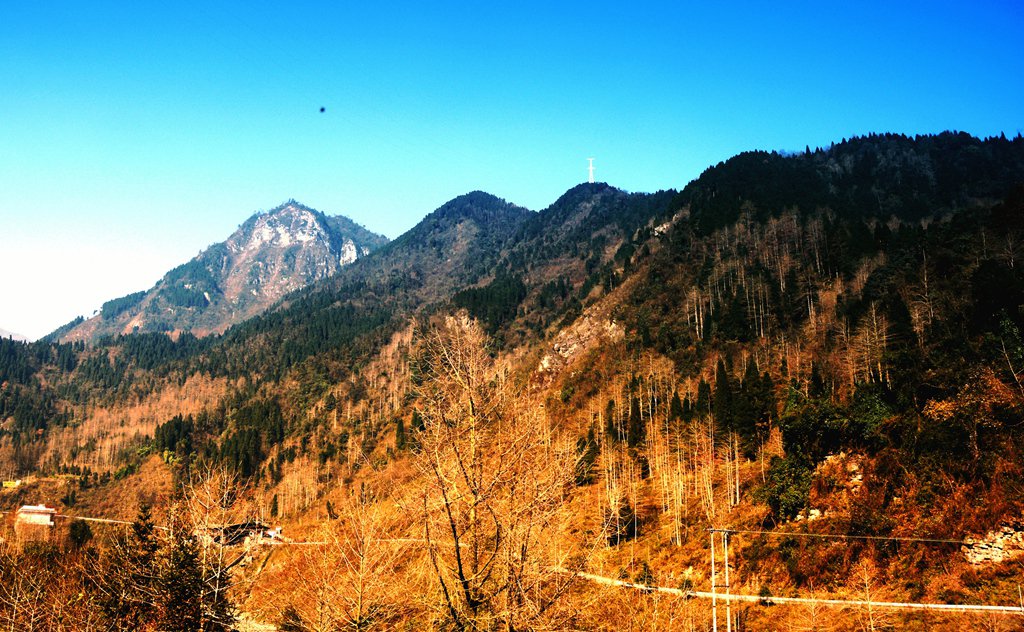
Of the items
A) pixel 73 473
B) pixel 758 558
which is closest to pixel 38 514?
pixel 73 473

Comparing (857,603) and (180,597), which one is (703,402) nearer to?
(857,603)

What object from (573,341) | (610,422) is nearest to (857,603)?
(610,422)

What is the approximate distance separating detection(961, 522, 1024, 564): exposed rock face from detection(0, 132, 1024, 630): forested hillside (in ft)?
0.52

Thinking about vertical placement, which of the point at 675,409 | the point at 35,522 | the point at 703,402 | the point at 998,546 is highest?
the point at 703,402

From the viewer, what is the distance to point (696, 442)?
209 ft

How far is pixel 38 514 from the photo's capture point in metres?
106

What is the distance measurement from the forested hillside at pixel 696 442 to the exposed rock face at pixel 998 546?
0.52ft

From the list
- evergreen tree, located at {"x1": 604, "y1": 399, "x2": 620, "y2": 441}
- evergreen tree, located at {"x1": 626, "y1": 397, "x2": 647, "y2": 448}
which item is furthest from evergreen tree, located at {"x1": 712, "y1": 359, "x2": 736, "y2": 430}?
evergreen tree, located at {"x1": 604, "y1": 399, "x2": 620, "y2": 441}

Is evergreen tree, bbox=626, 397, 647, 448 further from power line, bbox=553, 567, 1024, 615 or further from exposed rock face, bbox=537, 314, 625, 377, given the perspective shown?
exposed rock face, bbox=537, 314, 625, 377

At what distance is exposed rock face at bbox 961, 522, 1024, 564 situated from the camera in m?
33.9

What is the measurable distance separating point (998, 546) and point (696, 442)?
30122 millimetres

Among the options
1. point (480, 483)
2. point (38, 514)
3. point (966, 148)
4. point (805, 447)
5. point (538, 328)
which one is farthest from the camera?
point (966, 148)

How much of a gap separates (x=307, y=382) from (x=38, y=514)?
81.2m

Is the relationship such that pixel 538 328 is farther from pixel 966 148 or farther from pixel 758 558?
pixel 966 148
